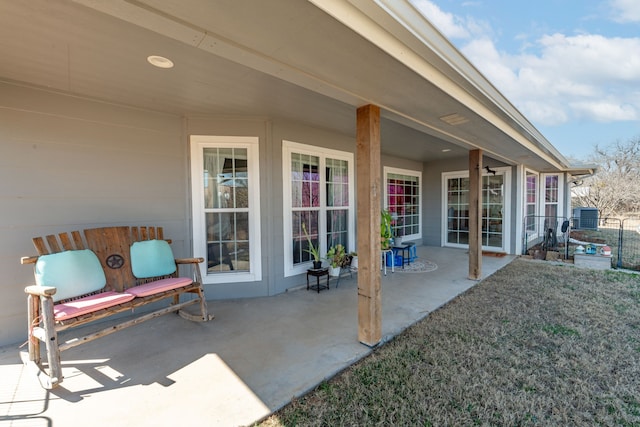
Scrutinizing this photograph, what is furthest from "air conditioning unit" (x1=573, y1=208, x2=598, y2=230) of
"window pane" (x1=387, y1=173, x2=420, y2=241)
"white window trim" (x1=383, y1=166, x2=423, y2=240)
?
"white window trim" (x1=383, y1=166, x2=423, y2=240)

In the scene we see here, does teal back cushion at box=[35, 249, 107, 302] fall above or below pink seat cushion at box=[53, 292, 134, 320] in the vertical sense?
above

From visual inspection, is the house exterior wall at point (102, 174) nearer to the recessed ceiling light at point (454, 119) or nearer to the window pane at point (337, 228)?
the window pane at point (337, 228)

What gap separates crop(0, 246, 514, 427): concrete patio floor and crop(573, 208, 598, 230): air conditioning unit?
11.0m

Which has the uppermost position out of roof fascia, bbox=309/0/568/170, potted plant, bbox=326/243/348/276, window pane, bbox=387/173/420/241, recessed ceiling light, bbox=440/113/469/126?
roof fascia, bbox=309/0/568/170

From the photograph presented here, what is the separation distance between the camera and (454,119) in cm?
310

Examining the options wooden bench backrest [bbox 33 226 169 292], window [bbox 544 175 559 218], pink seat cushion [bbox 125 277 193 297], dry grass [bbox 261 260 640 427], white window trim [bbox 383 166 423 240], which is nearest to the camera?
dry grass [bbox 261 260 640 427]

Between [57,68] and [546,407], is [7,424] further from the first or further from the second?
[546,407]

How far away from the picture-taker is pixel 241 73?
2523 mm

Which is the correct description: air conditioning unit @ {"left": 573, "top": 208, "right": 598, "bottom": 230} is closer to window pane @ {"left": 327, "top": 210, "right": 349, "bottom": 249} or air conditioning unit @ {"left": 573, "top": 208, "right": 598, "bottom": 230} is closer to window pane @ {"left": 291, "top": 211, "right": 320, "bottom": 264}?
window pane @ {"left": 327, "top": 210, "right": 349, "bottom": 249}

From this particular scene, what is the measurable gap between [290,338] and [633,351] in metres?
3.18

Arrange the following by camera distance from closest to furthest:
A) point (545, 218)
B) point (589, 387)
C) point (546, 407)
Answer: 1. point (546, 407)
2. point (589, 387)
3. point (545, 218)

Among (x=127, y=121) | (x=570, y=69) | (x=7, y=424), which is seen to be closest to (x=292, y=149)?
(x=127, y=121)

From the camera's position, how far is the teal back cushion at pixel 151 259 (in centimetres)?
304

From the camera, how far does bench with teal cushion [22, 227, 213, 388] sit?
210cm
